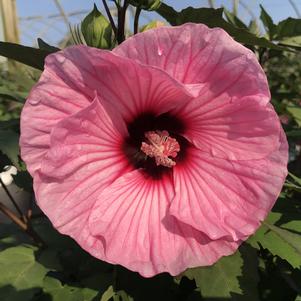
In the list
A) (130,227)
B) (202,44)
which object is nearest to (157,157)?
(130,227)

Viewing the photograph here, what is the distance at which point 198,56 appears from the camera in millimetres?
772

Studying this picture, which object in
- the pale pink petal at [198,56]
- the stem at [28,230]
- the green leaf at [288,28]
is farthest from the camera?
the green leaf at [288,28]

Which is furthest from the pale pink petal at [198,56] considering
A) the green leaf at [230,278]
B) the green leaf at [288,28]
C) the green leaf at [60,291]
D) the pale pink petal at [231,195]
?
the green leaf at [288,28]

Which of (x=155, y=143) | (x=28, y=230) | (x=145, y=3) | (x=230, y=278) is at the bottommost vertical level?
(x=28, y=230)

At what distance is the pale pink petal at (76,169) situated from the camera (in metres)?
0.79

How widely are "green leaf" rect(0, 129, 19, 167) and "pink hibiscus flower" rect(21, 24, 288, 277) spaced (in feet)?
0.67

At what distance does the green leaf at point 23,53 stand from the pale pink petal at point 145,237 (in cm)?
26

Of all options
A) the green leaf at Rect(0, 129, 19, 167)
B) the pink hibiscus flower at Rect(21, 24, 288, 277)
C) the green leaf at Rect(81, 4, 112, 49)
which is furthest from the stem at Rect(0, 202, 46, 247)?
→ the green leaf at Rect(81, 4, 112, 49)

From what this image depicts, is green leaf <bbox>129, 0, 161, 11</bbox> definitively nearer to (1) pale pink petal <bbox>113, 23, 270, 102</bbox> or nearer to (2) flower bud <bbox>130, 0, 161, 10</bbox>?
(2) flower bud <bbox>130, 0, 161, 10</bbox>

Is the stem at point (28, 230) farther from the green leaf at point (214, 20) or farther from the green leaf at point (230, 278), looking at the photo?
the green leaf at point (214, 20)

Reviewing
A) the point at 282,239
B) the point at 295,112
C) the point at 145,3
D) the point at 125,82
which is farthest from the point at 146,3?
the point at 295,112

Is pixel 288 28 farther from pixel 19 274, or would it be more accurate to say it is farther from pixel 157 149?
pixel 19 274

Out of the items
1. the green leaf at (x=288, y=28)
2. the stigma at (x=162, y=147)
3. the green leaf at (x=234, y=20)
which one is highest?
the green leaf at (x=288, y=28)

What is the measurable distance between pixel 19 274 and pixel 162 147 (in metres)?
0.36
